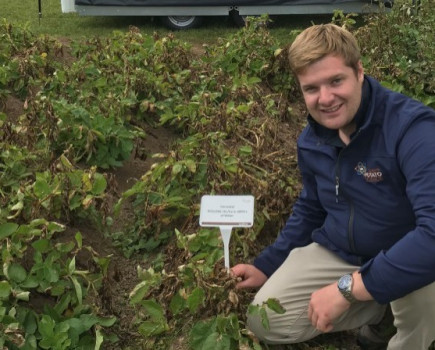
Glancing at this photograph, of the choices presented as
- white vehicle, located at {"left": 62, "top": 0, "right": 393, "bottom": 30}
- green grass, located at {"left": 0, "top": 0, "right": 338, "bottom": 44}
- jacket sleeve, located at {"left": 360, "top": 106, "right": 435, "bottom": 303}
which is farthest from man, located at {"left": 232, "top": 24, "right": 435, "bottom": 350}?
white vehicle, located at {"left": 62, "top": 0, "right": 393, "bottom": 30}

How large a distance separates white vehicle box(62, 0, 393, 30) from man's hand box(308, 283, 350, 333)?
22.3ft

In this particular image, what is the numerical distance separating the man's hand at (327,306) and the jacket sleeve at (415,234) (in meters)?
0.13

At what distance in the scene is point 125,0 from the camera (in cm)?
896

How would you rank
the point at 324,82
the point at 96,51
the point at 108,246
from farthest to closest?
the point at 96,51, the point at 108,246, the point at 324,82

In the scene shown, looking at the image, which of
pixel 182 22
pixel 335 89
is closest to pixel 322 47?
pixel 335 89

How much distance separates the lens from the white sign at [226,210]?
2826 mm

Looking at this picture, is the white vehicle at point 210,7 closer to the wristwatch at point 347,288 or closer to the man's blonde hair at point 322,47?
the man's blonde hair at point 322,47

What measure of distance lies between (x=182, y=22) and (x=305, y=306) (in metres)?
6.96

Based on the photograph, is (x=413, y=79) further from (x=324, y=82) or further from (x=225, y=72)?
(x=324, y=82)

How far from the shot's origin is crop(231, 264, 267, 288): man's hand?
3063mm

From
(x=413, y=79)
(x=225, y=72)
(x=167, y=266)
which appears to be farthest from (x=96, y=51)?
(x=167, y=266)

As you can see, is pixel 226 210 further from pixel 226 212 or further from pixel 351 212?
pixel 351 212

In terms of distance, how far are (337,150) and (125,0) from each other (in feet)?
22.4

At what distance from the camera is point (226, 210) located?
284 centimetres
